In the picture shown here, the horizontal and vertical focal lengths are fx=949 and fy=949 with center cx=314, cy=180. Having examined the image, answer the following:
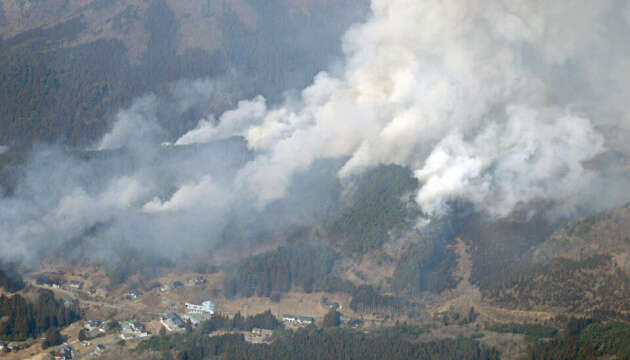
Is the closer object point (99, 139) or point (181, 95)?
point (99, 139)

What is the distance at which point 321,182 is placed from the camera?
10162cm

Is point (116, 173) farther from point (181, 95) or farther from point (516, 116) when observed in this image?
point (516, 116)

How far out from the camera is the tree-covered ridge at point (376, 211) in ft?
306

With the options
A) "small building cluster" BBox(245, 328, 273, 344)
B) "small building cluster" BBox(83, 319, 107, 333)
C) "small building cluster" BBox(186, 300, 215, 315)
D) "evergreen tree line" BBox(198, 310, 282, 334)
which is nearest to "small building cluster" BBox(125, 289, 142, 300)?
"small building cluster" BBox(186, 300, 215, 315)

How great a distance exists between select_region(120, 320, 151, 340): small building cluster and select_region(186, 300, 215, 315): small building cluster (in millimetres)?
5386

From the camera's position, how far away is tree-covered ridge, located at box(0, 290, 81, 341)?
3088 inches

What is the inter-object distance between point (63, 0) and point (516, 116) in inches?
2920

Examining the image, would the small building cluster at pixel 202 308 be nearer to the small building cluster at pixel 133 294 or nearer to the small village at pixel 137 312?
the small village at pixel 137 312

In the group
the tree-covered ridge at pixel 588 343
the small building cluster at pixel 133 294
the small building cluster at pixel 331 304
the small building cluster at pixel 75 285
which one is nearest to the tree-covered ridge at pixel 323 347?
the tree-covered ridge at pixel 588 343

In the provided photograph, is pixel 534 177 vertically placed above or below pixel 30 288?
above

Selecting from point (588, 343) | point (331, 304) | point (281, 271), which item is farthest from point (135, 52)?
point (588, 343)

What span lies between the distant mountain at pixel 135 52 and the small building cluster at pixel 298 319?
51.3m

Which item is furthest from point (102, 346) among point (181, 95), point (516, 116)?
point (181, 95)

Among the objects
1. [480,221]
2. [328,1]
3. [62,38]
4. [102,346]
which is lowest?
[102,346]
